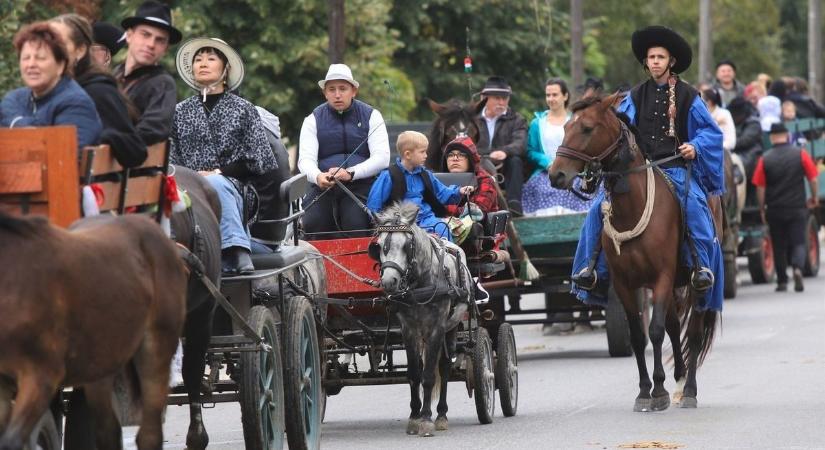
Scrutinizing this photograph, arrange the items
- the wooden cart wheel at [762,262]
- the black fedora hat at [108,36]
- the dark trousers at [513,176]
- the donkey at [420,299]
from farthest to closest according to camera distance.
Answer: the wooden cart wheel at [762,262], the dark trousers at [513,176], the donkey at [420,299], the black fedora hat at [108,36]

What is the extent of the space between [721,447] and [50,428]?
4.41 m

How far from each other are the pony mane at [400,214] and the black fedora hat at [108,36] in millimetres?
1985

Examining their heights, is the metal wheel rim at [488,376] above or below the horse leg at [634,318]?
below

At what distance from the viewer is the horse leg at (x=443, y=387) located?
1210 cm

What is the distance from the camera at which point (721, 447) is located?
10.7m

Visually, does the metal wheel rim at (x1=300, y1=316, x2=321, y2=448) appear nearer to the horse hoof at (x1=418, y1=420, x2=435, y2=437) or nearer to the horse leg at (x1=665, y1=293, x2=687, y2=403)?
the horse hoof at (x1=418, y1=420, x2=435, y2=437)

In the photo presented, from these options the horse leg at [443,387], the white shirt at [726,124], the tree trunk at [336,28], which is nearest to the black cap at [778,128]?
the white shirt at [726,124]

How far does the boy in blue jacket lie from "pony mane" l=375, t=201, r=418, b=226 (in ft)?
2.07

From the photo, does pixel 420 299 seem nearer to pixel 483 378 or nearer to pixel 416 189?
pixel 483 378

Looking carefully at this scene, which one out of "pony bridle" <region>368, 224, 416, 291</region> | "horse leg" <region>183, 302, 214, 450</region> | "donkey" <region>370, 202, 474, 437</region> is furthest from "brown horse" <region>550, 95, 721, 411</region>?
"horse leg" <region>183, 302, 214, 450</region>

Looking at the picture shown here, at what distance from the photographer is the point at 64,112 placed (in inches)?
305

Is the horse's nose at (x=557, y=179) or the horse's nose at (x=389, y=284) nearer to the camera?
the horse's nose at (x=389, y=284)

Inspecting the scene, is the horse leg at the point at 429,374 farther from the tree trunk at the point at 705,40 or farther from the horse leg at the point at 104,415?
the tree trunk at the point at 705,40

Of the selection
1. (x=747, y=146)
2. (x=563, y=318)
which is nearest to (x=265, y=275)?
(x=563, y=318)
